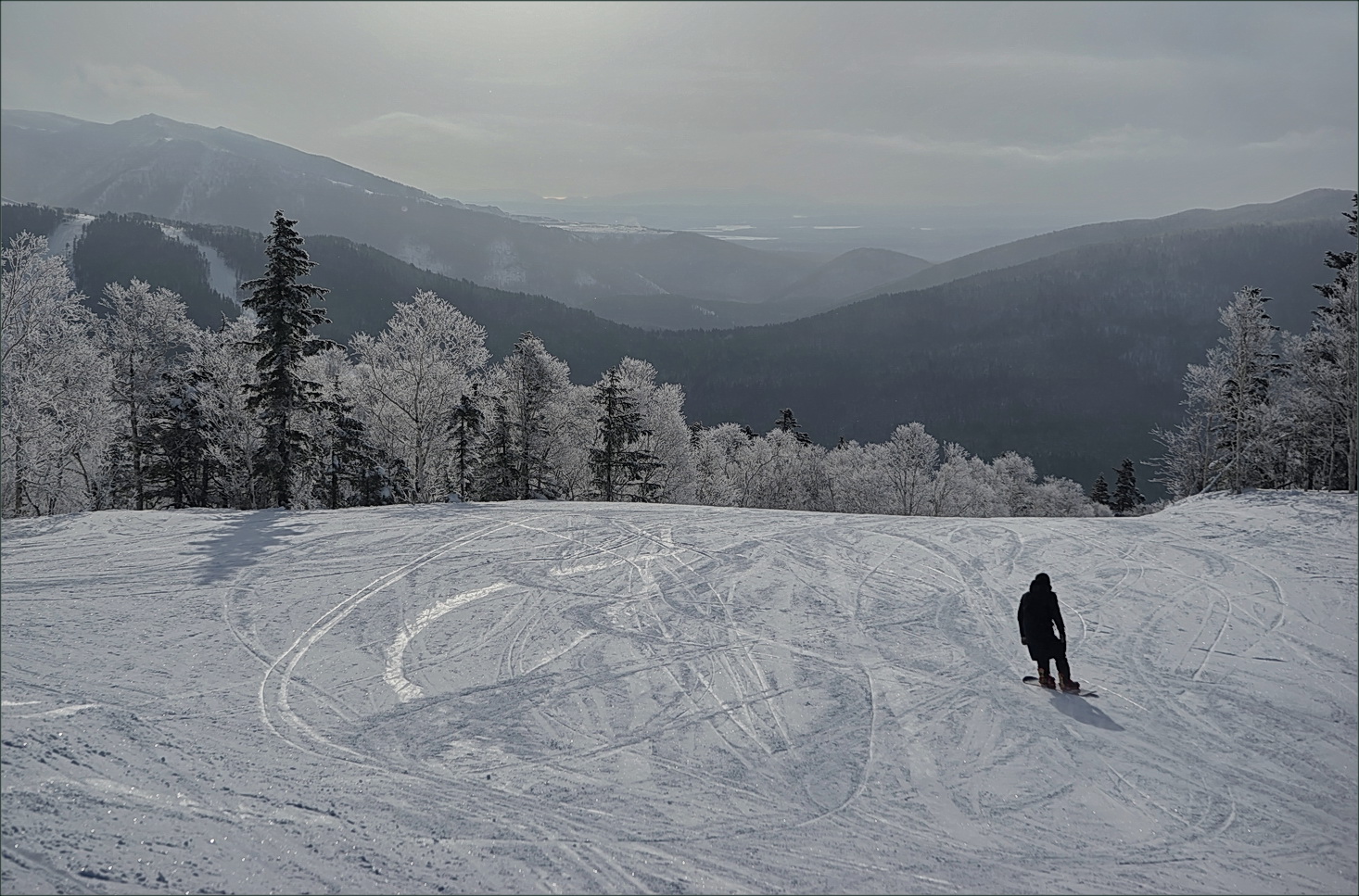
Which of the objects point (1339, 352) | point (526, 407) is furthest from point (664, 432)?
point (1339, 352)

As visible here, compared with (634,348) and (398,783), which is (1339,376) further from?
(634,348)

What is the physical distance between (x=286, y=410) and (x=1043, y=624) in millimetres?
26001

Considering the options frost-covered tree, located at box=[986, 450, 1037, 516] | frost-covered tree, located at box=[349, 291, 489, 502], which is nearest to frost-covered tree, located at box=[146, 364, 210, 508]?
frost-covered tree, located at box=[349, 291, 489, 502]

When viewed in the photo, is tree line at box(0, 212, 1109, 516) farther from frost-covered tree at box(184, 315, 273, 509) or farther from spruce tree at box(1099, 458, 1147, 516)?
spruce tree at box(1099, 458, 1147, 516)

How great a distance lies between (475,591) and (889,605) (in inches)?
294

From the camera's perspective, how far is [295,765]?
21.2ft

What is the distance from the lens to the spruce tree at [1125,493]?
6662 cm

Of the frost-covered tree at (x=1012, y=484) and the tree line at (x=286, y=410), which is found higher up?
the tree line at (x=286, y=410)

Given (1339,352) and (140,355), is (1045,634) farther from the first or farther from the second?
Answer: (140,355)

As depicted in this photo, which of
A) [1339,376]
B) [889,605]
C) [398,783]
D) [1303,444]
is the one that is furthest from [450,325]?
[1303,444]

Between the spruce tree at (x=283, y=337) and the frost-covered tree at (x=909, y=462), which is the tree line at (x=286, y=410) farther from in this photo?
the frost-covered tree at (x=909, y=462)

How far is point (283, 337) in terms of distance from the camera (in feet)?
80.4

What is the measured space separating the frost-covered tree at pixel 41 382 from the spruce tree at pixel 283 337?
499 centimetres

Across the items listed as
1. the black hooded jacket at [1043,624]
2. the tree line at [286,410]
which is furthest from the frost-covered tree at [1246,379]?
the tree line at [286,410]
